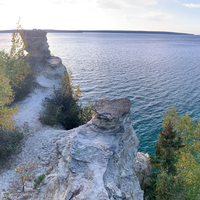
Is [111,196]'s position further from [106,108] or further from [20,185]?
[20,185]

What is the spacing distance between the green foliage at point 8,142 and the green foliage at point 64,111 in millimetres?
4469

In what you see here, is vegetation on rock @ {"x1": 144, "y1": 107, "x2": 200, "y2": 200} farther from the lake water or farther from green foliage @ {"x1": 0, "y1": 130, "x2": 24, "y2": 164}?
green foliage @ {"x1": 0, "y1": 130, "x2": 24, "y2": 164}

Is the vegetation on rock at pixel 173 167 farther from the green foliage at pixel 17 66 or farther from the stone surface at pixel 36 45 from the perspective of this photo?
the stone surface at pixel 36 45

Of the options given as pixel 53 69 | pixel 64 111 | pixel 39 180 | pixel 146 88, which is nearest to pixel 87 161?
pixel 39 180

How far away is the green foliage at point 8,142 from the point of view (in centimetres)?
1670

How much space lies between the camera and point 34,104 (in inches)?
1107

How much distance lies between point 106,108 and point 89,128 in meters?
2.50

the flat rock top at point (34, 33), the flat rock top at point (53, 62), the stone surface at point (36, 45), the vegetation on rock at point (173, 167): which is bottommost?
the vegetation on rock at point (173, 167)

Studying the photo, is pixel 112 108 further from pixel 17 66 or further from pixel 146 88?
pixel 146 88

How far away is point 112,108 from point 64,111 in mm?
13982

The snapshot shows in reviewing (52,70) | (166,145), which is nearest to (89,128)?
(166,145)

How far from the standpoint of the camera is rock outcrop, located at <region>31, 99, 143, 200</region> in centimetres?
1103

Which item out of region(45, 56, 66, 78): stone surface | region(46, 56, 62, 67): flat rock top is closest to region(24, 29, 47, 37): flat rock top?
region(46, 56, 62, 67): flat rock top

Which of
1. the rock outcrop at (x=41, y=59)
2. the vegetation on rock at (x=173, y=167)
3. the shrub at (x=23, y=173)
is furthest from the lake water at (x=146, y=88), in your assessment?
the shrub at (x=23, y=173)
